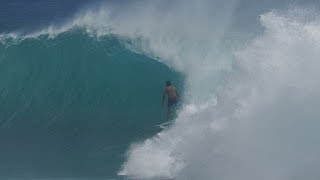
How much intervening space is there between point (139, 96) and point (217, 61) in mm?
2832

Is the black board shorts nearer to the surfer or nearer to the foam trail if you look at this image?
the surfer

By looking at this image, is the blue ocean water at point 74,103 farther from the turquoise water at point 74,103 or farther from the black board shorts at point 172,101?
the black board shorts at point 172,101

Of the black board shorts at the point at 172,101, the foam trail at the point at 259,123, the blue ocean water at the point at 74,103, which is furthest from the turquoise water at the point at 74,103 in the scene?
the foam trail at the point at 259,123

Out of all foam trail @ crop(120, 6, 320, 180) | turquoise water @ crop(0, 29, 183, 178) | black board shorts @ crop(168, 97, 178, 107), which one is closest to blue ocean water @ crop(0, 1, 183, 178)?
turquoise water @ crop(0, 29, 183, 178)

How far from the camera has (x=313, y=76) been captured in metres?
11.5

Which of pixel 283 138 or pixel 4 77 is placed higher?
pixel 4 77

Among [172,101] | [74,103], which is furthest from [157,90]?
[74,103]

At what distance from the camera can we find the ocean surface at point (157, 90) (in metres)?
11.1

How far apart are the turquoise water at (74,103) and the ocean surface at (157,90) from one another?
3 centimetres

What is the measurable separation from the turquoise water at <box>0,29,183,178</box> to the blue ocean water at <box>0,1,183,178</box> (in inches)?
1.0

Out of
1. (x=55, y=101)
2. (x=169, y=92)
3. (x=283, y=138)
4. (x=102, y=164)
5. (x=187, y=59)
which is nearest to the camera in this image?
(x=283, y=138)

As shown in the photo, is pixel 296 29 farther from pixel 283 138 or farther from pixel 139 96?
pixel 139 96

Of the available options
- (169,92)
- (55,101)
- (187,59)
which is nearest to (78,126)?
(55,101)

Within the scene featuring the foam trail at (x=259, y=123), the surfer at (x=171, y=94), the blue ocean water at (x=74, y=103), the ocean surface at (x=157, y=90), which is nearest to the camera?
the foam trail at (x=259, y=123)
